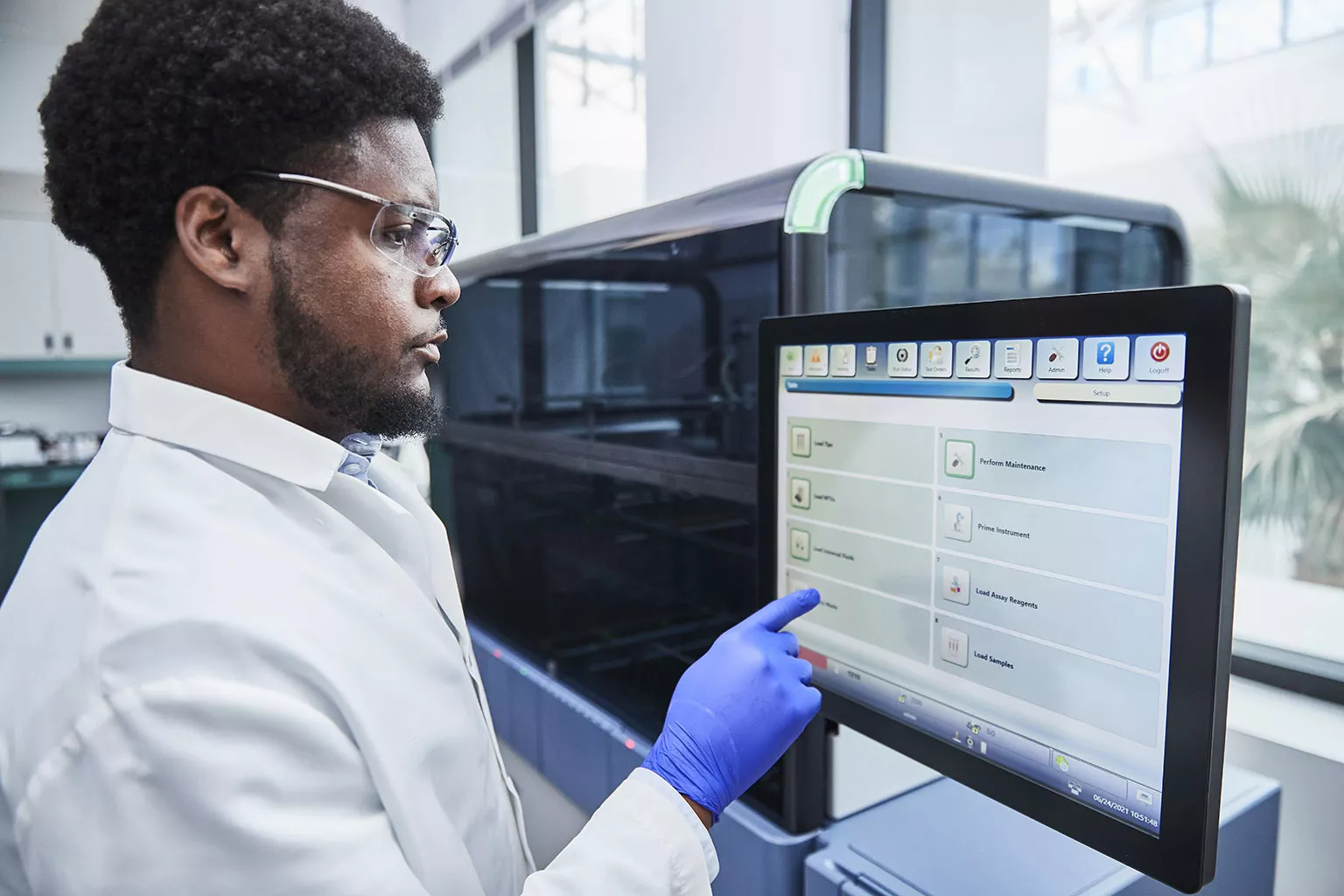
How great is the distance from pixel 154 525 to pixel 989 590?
57 cm

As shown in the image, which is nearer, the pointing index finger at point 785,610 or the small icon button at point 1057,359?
the small icon button at point 1057,359

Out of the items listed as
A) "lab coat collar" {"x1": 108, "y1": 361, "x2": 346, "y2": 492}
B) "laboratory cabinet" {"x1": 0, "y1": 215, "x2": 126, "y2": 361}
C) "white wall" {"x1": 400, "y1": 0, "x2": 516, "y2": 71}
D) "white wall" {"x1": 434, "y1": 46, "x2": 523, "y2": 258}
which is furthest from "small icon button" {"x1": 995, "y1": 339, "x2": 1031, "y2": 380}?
"laboratory cabinet" {"x1": 0, "y1": 215, "x2": 126, "y2": 361}

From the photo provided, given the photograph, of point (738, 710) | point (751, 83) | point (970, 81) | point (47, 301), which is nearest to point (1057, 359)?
Result: point (738, 710)

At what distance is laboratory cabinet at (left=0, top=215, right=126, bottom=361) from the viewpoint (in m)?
3.59

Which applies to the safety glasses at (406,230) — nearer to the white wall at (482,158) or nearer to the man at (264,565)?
the man at (264,565)

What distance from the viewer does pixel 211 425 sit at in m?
0.62

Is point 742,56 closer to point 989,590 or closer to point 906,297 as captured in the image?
point 906,297

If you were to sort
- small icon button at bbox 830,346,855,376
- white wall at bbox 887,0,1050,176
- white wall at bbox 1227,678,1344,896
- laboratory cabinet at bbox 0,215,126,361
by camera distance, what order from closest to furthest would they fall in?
small icon button at bbox 830,346,855,376 < white wall at bbox 1227,678,1344,896 < white wall at bbox 887,0,1050,176 < laboratory cabinet at bbox 0,215,126,361

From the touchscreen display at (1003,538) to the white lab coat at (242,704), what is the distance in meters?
0.22

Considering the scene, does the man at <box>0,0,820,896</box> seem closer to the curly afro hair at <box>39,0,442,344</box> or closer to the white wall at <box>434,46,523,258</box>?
the curly afro hair at <box>39,0,442,344</box>

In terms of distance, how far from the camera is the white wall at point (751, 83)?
5.80ft

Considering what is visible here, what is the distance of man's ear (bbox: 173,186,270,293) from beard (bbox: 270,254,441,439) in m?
0.02

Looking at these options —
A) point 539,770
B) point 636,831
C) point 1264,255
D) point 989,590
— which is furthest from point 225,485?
point 1264,255

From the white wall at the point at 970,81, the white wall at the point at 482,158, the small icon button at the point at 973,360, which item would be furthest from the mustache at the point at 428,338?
the white wall at the point at 482,158
